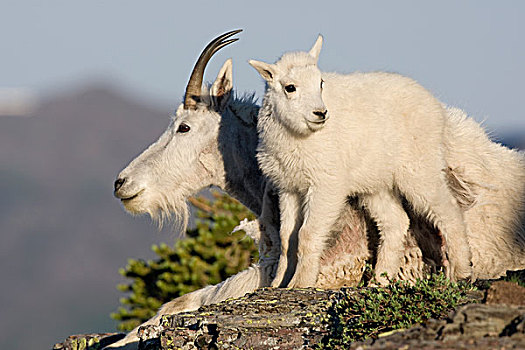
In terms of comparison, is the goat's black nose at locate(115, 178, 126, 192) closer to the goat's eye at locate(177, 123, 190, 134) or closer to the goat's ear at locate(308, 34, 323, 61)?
the goat's eye at locate(177, 123, 190, 134)

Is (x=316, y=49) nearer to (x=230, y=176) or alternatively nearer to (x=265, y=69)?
(x=265, y=69)

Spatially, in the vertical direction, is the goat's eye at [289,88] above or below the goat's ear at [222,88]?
below

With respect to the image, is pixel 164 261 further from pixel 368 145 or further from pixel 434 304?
pixel 434 304

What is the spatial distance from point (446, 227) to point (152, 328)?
9.47 feet

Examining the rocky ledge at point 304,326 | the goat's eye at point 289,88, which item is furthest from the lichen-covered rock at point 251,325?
the goat's eye at point 289,88

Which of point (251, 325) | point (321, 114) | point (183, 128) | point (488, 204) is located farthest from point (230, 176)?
point (251, 325)

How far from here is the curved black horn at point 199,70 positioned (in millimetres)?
8500

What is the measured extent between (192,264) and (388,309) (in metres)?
10.3

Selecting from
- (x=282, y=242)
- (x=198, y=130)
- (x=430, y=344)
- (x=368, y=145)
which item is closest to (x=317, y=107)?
(x=368, y=145)

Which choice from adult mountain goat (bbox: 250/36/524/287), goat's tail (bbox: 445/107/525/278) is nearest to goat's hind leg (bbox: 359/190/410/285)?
adult mountain goat (bbox: 250/36/524/287)

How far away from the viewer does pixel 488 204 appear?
336 inches

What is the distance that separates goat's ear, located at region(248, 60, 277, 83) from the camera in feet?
24.6

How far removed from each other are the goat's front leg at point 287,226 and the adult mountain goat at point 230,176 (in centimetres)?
61

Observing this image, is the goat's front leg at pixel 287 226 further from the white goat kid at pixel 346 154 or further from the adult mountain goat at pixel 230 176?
the adult mountain goat at pixel 230 176
